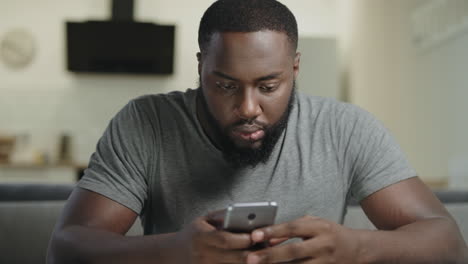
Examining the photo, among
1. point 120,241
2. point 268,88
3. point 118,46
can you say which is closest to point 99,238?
point 120,241

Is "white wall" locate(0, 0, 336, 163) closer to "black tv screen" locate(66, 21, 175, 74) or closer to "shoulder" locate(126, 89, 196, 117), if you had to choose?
"black tv screen" locate(66, 21, 175, 74)

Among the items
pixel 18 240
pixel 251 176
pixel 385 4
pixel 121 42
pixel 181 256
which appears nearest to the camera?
pixel 181 256

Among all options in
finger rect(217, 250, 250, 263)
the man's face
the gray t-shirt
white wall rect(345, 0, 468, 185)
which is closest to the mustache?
the man's face

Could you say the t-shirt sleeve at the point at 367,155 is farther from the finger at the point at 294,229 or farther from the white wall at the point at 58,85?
the white wall at the point at 58,85

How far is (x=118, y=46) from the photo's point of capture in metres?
6.04

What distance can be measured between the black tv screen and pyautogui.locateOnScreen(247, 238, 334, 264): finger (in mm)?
5334

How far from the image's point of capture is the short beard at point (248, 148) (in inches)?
48.3

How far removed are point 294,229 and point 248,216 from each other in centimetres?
8

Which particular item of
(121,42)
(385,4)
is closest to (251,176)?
(385,4)

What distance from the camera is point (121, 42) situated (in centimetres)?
606

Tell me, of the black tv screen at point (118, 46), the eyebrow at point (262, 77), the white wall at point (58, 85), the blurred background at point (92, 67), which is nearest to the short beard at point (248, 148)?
the eyebrow at point (262, 77)

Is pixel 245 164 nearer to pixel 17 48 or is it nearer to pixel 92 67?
pixel 92 67

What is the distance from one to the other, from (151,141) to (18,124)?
534cm

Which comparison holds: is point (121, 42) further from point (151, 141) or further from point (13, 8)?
point (151, 141)
